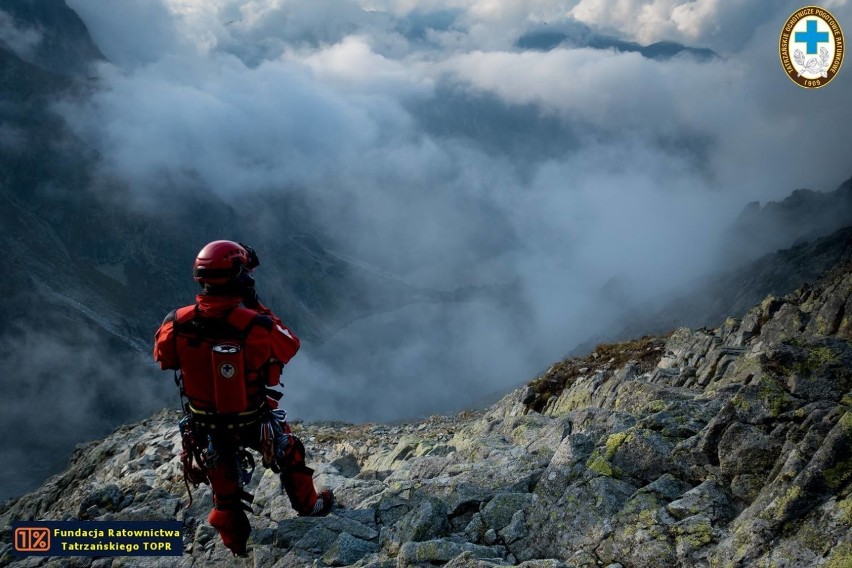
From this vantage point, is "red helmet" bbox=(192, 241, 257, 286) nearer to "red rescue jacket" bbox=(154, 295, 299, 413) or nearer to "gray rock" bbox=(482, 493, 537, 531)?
"red rescue jacket" bbox=(154, 295, 299, 413)

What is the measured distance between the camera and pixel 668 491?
9.64 m

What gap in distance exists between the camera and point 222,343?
10438mm

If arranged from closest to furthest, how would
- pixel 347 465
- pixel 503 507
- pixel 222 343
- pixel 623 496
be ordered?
pixel 623 496
pixel 222 343
pixel 503 507
pixel 347 465

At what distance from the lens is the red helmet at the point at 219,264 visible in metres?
10.5

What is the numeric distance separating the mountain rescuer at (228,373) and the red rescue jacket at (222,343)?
0.06 feet

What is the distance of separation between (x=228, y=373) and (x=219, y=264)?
2.07 meters

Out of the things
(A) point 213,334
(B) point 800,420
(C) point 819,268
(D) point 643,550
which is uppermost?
(C) point 819,268

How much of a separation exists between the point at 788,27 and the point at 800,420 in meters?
27.8

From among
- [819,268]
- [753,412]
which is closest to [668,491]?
[753,412]

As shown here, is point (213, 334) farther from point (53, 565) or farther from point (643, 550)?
point (643, 550)

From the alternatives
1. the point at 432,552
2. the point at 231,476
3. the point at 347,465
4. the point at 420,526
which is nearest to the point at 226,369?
the point at 231,476

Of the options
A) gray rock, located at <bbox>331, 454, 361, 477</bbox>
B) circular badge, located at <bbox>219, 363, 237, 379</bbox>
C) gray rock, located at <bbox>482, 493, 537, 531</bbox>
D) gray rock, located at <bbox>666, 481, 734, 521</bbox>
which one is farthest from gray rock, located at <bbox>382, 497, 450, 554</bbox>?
gray rock, located at <bbox>331, 454, 361, 477</bbox>

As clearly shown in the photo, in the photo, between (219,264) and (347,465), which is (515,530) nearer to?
(219,264)

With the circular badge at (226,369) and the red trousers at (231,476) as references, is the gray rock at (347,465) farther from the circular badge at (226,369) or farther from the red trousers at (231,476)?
the circular badge at (226,369)
